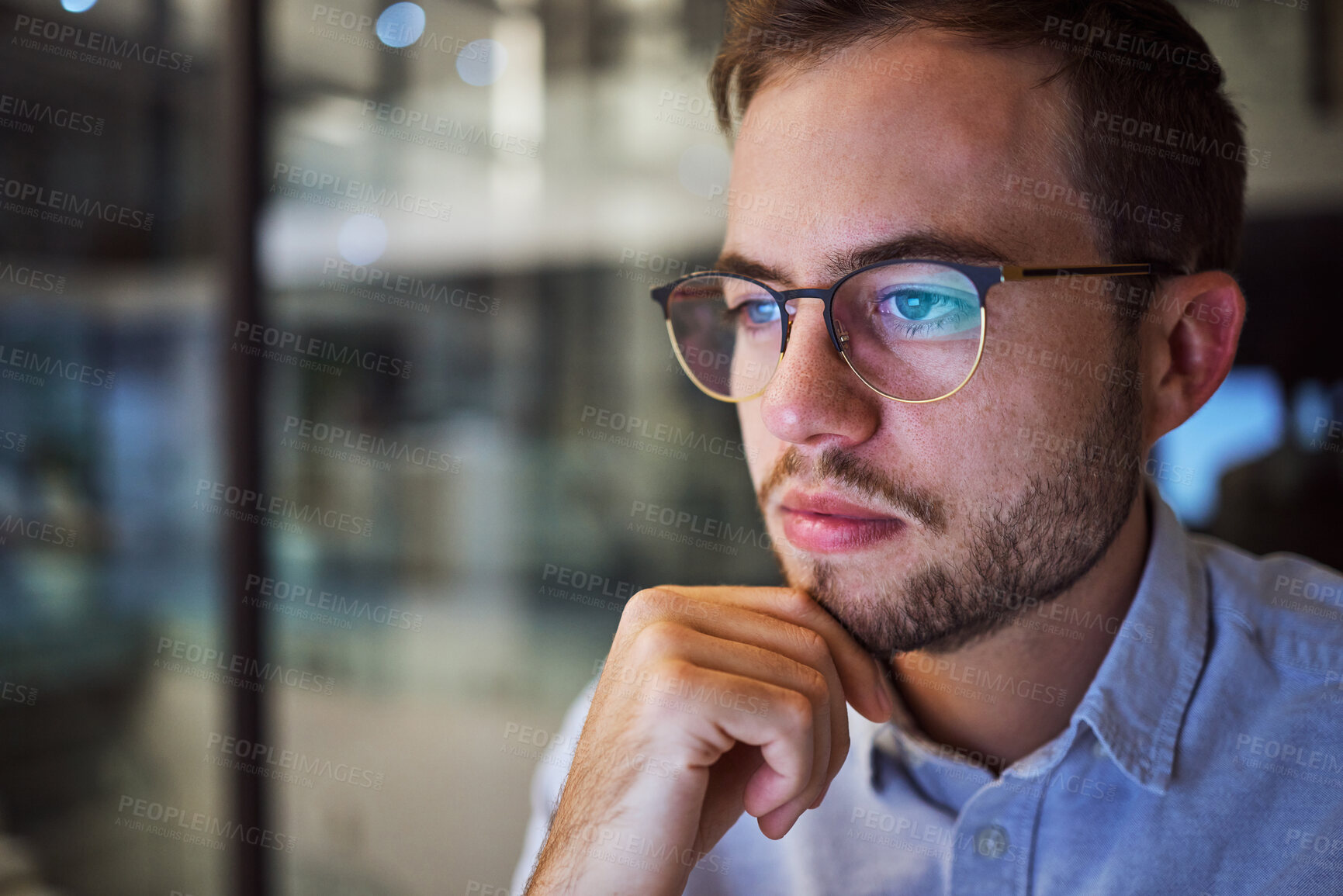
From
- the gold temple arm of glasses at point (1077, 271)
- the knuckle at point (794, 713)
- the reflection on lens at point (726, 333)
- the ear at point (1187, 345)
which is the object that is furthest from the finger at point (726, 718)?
the ear at point (1187, 345)

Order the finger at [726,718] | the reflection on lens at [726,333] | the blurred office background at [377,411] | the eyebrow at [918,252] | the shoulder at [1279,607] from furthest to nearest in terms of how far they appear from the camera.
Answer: the blurred office background at [377,411] → the reflection on lens at [726,333] → the shoulder at [1279,607] → the eyebrow at [918,252] → the finger at [726,718]

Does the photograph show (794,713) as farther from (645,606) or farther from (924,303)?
(924,303)

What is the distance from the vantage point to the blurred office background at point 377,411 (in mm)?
2281

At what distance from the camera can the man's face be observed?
1.04 metres

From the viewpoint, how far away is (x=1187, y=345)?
122 cm

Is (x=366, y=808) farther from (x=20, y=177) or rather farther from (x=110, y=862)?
(x=20, y=177)

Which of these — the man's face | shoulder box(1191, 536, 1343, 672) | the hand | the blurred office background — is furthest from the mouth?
the blurred office background

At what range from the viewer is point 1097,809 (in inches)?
42.8

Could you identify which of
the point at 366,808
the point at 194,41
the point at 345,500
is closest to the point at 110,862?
the point at 366,808

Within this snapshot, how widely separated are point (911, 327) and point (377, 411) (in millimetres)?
2897

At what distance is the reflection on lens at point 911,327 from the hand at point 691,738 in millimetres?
346

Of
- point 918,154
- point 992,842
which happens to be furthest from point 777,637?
point 918,154

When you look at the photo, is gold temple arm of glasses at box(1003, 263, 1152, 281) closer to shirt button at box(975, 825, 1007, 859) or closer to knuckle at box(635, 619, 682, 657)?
knuckle at box(635, 619, 682, 657)

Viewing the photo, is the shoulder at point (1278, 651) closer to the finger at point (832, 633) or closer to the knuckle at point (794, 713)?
the finger at point (832, 633)
